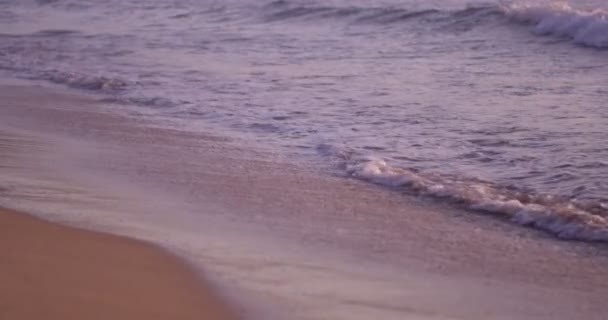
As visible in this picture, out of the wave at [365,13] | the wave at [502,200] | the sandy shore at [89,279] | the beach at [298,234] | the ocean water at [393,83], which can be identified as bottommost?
the wave at [365,13]

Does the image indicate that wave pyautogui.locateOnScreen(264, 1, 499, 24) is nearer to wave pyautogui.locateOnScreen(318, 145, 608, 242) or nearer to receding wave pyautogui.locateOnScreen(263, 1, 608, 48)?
receding wave pyautogui.locateOnScreen(263, 1, 608, 48)

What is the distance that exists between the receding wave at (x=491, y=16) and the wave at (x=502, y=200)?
6.95 metres

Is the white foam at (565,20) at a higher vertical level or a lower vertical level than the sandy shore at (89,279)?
lower

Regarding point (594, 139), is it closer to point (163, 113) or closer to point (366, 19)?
point (163, 113)

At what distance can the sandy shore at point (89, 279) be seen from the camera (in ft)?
11.9

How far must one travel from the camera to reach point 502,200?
5.46 m

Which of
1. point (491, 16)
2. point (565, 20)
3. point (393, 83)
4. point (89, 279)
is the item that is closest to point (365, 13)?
point (491, 16)

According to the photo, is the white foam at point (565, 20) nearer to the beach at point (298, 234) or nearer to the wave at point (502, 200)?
the wave at point (502, 200)

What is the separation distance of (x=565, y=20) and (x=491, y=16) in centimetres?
171

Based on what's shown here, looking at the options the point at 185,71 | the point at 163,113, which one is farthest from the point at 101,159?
the point at 185,71

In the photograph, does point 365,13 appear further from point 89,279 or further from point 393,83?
point 89,279

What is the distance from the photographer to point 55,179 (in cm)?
588

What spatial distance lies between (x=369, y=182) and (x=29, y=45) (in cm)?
956

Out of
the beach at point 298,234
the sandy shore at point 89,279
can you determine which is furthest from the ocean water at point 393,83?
the sandy shore at point 89,279
